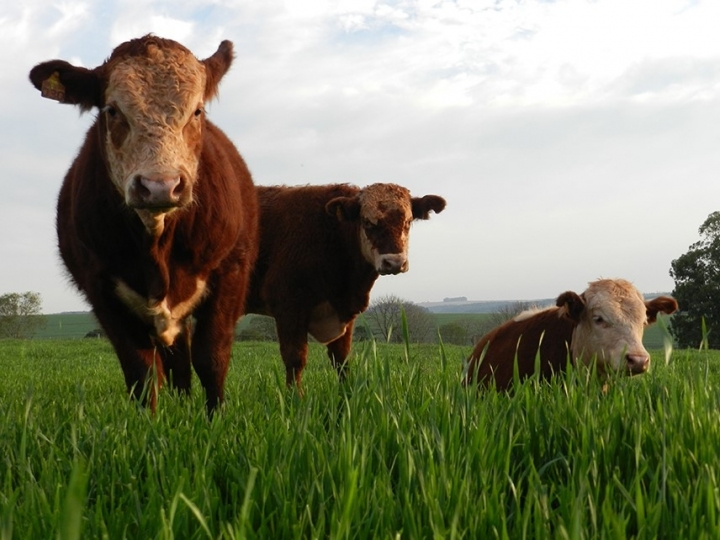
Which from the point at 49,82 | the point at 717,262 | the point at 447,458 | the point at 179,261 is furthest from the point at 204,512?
the point at 717,262

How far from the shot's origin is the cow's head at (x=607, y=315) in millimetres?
5723

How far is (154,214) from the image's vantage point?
4.08 metres

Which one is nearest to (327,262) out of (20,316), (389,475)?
(389,475)

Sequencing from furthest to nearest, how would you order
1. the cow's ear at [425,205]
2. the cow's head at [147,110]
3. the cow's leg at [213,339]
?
the cow's ear at [425,205], the cow's leg at [213,339], the cow's head at [147,110]

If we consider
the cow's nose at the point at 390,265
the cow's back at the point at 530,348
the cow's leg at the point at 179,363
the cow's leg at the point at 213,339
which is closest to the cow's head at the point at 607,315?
the cow's back at the point at 530,348

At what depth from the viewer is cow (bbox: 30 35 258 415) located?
13.5 feet

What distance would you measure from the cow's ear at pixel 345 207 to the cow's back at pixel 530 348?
2319mm

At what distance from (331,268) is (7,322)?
7003 cm

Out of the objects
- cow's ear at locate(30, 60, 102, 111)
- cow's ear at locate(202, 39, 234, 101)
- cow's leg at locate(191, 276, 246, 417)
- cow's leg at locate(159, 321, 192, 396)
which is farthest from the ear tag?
cow's leg at locate(159, 321, 192, 396)

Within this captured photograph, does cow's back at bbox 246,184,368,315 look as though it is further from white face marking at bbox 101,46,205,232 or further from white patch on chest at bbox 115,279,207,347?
white face marking at bbox 101,46,205,232

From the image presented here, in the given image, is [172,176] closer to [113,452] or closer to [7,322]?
A: [113,452]

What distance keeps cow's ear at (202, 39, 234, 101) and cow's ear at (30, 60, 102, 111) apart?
712mm

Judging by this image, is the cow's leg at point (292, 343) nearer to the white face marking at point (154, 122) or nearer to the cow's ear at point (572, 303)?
the cow's ear at point (572, 303)

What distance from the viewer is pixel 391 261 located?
7723 mm
